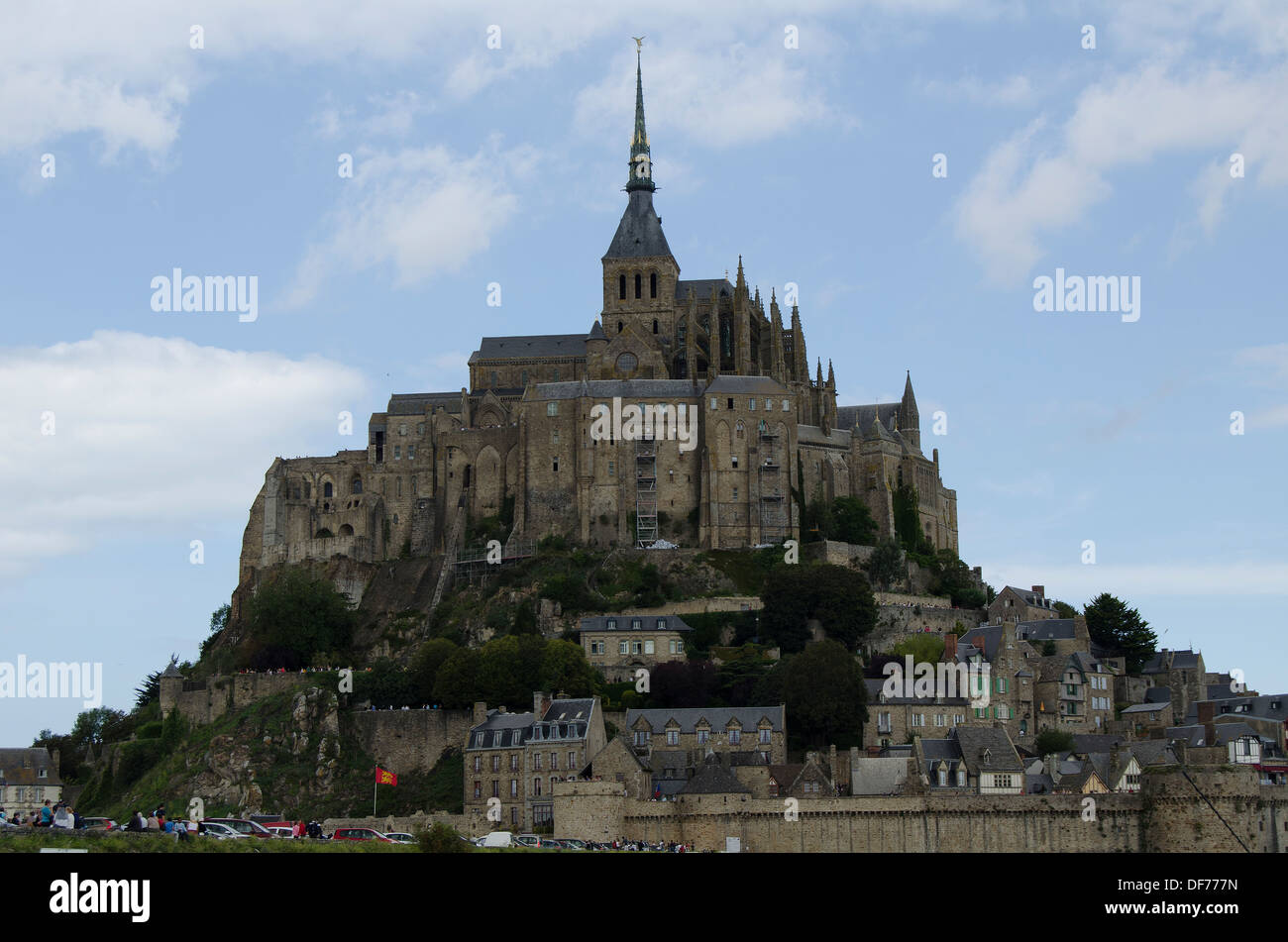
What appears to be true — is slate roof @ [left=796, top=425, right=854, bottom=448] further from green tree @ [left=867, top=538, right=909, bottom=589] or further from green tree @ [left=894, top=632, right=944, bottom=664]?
green tree @ [left=894, top=632, right=944, bottom=664]

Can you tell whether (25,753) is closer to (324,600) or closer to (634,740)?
(324,600)

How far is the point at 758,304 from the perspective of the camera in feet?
378

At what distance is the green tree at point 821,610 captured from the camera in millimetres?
90875

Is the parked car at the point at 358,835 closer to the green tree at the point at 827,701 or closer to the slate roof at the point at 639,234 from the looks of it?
the green tree at the point at 827,701

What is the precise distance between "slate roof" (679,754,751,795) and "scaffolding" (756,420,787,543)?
29803mm

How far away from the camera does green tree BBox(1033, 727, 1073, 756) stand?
82312 millimetres

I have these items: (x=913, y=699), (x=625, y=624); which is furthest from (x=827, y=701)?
(x=625, y=624)

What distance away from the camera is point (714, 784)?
239 ft

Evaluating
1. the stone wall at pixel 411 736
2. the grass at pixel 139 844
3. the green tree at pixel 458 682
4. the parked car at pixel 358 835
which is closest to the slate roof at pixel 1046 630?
the green tree at pixel 458 682

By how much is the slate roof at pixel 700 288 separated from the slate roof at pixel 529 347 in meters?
6.70

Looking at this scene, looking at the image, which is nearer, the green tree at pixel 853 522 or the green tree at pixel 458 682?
the green tree at pixel 458 682
